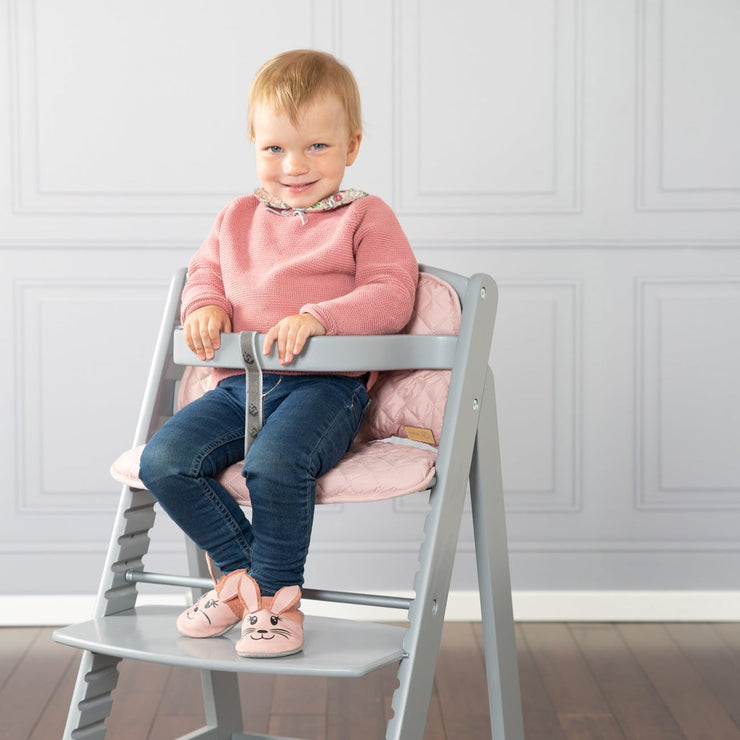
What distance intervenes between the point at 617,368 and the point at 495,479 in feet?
3.52

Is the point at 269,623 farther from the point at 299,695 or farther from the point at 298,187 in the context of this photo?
the point at 299,695

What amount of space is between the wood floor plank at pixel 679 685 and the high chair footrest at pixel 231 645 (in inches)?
28.8

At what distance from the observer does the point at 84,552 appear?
7.41ft

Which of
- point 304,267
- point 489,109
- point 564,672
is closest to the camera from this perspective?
point 304,267

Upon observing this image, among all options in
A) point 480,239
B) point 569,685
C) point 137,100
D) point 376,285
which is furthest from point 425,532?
point 137,100

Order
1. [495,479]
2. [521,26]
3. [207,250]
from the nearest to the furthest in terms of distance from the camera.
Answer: [495,479] → [207,250] → [521,26]

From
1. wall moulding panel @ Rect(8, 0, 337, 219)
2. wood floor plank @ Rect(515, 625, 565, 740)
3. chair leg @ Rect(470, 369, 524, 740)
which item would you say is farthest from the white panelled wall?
chair leg @ Rect(470, 369, 524, 740)

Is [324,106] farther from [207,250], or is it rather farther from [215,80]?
[215,80]

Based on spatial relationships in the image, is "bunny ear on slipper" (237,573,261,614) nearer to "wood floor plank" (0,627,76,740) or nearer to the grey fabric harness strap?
the grey fabric harness strap

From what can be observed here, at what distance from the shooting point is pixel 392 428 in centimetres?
137

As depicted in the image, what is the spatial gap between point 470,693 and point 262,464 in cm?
87

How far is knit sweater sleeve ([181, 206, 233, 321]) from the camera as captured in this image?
4.45ft

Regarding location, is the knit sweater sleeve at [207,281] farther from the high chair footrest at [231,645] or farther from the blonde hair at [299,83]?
the high chair footrest at [231,645]

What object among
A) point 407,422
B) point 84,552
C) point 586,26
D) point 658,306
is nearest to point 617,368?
point 658,306
